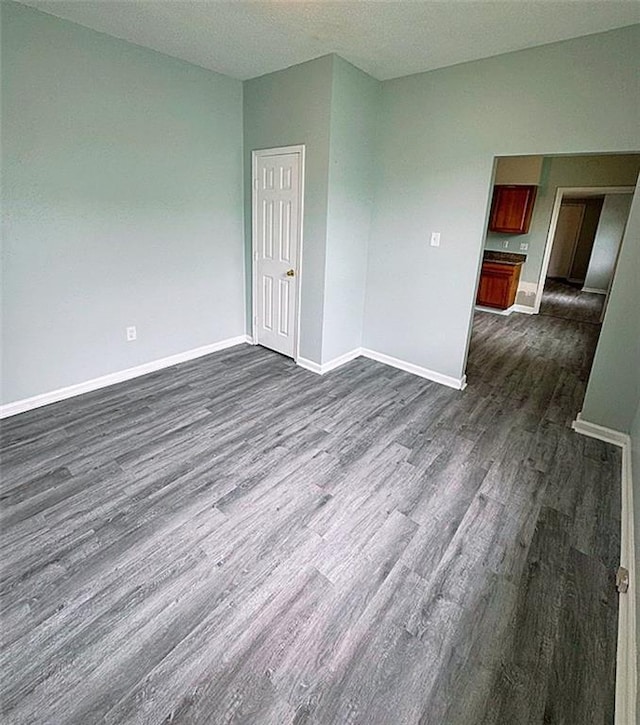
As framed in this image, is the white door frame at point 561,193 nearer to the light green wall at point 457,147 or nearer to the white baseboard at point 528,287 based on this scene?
the white baseboard at point 528,287

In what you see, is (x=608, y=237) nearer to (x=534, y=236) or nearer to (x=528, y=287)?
(x=534, y=236)

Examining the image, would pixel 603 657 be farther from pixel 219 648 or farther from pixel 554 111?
pixel 554 111

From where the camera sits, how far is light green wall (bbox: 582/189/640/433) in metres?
2.67

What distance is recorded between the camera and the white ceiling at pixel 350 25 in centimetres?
237

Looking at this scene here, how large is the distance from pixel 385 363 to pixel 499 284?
3502 millimetres

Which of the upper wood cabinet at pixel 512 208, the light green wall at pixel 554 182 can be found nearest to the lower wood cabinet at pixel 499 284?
the light green wall at pixel 554 182

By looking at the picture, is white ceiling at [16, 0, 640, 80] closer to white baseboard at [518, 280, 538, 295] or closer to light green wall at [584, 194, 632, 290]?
white baseboard at [518, 280, 538, 295]

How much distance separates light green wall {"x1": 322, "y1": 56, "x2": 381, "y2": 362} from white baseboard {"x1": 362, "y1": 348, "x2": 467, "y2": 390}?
29cm

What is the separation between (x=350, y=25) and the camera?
2.63 metres

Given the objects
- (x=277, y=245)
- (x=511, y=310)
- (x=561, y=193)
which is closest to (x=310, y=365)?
(x=277, y=245)

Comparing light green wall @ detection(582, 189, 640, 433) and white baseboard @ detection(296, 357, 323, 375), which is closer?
light green wall @ detection(582, 189, 640, 433)

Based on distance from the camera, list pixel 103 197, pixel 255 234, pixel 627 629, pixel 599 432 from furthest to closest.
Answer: pixel 255 234
pixel 103 197
pixel 599 432
pixel 627 629

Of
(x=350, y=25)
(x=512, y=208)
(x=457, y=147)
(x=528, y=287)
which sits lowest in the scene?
(x=528, y=287)

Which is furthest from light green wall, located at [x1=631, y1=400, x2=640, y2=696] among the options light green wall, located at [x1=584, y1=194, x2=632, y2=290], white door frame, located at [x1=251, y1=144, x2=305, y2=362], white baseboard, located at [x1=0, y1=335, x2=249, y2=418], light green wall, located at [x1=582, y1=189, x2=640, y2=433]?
light green wall, located at [x1=584, y1=194, x2=632, y2=290]
